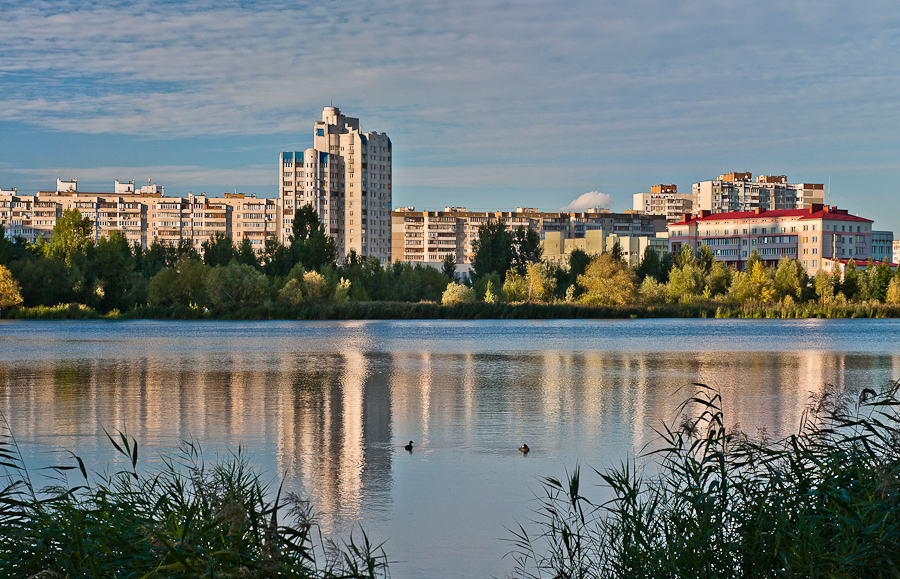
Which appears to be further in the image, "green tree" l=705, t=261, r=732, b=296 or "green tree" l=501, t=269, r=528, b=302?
"green tree" l=705, t=261, r=732, b=296

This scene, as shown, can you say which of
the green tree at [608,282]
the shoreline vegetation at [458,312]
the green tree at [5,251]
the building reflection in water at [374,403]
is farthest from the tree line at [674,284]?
the building reflection in water at [374,403]

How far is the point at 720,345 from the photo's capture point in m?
33.5

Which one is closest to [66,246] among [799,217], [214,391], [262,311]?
[262,311]

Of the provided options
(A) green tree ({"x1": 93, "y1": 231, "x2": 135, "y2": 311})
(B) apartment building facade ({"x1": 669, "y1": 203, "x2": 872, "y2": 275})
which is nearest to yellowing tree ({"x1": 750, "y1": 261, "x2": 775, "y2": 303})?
(B) apartment building facade ({"x1": 669, "y1": 203, "x2": 872, "y2": 275})

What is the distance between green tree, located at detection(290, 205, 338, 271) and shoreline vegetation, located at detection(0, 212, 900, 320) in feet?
0.43

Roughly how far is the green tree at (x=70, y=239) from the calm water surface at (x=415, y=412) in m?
53.8

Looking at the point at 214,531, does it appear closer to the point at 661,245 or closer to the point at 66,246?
the point at 66,246

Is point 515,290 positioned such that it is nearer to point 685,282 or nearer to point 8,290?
point 685,282

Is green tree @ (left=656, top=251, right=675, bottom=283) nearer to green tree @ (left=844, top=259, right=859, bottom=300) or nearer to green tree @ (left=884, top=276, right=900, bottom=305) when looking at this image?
green tree @ (left=844, top=259, right=859, bottom=300)

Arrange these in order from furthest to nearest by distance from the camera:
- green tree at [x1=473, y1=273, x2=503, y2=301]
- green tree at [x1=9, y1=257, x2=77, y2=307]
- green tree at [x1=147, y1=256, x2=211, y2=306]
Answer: green tree at [x1=473, y1=273, x2=503, y2=301]
green tree at [x1=147, y1=256, x2=211, y2=306]
green tree at [x1=9, y1=257, x2=77, y2=307]

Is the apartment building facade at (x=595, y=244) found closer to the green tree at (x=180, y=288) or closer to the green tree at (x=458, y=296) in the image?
the green tree at (x=458, y=296)

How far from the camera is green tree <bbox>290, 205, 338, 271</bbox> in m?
81.4

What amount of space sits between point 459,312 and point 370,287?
17.1 metres

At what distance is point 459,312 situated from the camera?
236ft
